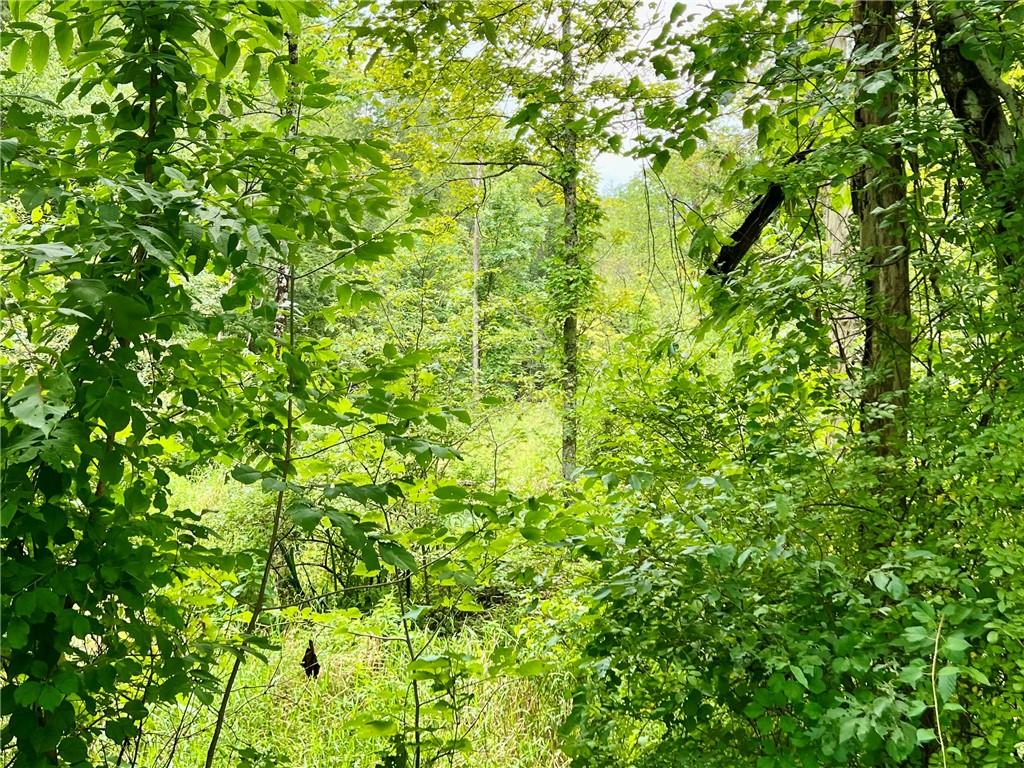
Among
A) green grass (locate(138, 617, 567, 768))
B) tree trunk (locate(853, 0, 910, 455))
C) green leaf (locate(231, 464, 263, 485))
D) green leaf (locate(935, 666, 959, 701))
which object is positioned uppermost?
tree trunk (locate(853, 0, 910, 455))

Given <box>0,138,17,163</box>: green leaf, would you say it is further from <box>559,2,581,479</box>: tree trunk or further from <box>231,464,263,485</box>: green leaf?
<box>559,2,581,479</box>: tree trunk

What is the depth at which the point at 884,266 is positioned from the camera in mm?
1801

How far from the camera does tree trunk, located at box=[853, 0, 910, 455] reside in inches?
66.7

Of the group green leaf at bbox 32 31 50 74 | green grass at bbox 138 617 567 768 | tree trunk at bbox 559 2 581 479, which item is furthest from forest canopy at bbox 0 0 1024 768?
tree trunk at bbox 559 2 581 479

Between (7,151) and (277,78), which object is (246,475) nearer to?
(7,151)

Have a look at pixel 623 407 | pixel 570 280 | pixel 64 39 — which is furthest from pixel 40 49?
pixel 570 280

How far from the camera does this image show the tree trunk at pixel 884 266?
5.56 feet

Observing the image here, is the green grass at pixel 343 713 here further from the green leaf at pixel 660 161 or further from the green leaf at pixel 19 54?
the green leaf at pixel 19 54

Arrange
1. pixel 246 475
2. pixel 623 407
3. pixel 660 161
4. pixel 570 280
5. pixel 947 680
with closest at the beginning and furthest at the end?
pixel 947 680 → pixel 246 475 → pixel 660 161 → pixel 623 407 → pixel 570 280

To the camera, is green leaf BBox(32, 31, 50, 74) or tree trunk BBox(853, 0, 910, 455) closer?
green leaf BBox(32, 31, 50, 74)

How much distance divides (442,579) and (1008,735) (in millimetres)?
1163

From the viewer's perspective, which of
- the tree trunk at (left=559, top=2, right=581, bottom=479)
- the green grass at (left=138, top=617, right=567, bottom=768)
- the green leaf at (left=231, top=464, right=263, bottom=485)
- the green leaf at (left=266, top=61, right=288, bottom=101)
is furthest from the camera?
the tree trunk at (left=559, top=2, right=581, bottom=479)

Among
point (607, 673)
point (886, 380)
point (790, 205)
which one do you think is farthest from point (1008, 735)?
point (790, 205)

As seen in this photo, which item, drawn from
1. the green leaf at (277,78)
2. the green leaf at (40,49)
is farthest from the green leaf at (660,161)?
the green leaf at (40,49)
